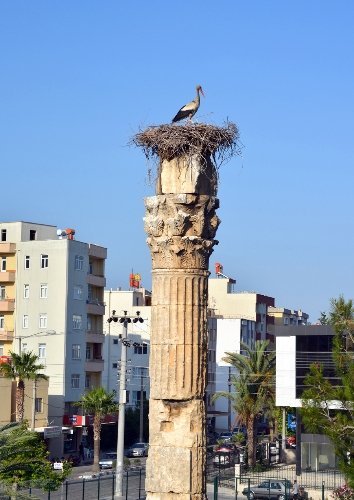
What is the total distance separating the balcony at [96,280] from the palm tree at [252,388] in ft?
34.0

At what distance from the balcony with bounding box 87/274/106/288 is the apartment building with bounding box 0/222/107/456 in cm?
10

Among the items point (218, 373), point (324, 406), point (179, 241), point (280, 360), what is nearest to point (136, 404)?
point (218, 373)

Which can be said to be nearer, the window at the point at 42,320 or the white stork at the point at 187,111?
the white stork at the point at 187,111

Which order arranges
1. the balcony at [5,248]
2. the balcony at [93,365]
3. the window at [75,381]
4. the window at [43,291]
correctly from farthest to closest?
the balcony at [93,365], the balcony at [5,248], the window at [43,291], the window at [75,381]

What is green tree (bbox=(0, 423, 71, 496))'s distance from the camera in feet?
70.7

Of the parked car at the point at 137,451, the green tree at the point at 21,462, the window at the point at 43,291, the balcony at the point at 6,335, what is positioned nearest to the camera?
the green tree at the point at 21,462

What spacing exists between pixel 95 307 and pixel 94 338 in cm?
173

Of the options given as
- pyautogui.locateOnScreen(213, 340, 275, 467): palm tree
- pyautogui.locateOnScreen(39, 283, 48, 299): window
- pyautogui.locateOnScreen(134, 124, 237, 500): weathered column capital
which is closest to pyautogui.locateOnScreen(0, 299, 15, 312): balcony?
pyautogui.locateOnScreen(39, 283, 48, 299): window

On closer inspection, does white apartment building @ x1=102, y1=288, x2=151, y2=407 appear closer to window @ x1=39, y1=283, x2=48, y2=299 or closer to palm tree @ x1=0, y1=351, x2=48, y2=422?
window @ x1=39, y1=283, x2=48, y2=299

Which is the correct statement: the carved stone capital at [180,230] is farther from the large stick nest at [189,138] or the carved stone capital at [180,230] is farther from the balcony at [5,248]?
the balcony at [5,248]

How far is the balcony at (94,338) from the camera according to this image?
61.5m

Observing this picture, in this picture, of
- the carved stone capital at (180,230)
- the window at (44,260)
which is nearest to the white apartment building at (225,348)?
the window at (44,260)

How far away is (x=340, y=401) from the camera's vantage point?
995 inches

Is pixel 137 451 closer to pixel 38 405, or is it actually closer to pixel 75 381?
pixel 75 381
